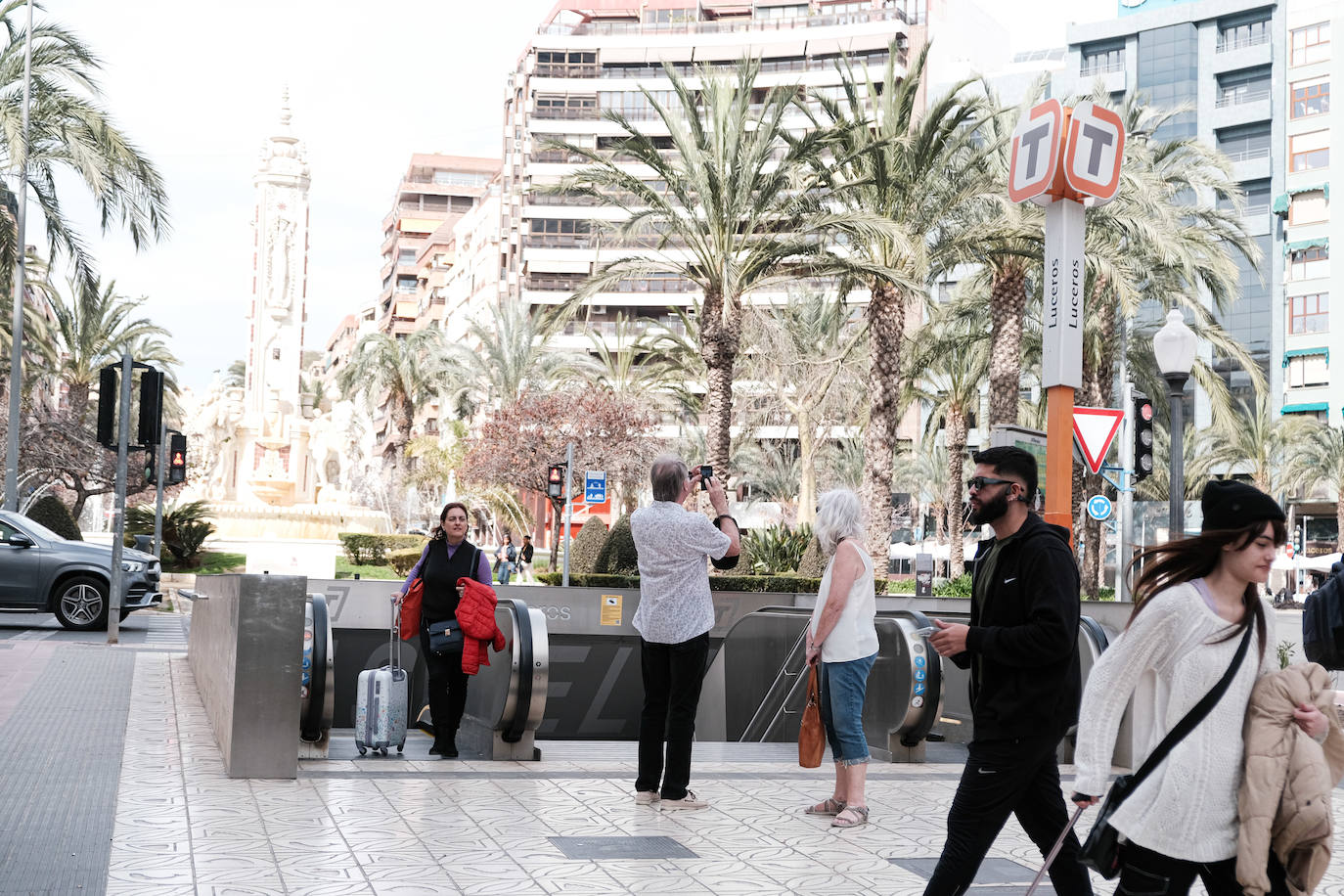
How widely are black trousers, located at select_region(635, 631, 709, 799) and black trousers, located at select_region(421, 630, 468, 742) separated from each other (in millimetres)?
2251

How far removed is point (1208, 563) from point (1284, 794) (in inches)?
23.0

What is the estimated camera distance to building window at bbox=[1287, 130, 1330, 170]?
70.8 metres

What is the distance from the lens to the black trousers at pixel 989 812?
450 cm

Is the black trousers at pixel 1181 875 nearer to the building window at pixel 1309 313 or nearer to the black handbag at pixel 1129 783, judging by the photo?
the black handbag at pixel 1129 783

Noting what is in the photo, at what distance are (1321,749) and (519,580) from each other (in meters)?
35.3

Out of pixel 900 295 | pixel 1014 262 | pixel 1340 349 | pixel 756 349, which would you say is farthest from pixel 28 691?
pixel 1340 349

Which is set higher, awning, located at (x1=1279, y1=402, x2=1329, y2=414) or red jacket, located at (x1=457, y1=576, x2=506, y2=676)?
awning, located at (x1=1279, y1=402, x2=1329, y2=414)

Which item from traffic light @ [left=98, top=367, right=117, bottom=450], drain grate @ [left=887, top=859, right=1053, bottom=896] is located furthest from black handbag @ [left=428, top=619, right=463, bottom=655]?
traffic light @ [left=98, top=367, right=117, bottom=450]

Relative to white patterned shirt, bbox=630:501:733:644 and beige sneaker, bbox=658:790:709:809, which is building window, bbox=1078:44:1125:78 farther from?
beige sneaker, bbox=658:790:709:809

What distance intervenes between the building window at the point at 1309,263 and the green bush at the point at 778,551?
50769 mm

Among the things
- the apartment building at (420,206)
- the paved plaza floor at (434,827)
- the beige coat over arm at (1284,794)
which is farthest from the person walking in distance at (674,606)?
the apartment building at (420,206)

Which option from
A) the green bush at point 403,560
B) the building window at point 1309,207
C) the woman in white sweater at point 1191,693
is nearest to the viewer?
the woman in white sweater at point 1191,693

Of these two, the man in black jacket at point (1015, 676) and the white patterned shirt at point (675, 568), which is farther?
the white patterned shirt at point (675, 568)

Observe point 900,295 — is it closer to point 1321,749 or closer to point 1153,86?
point 1321,749
